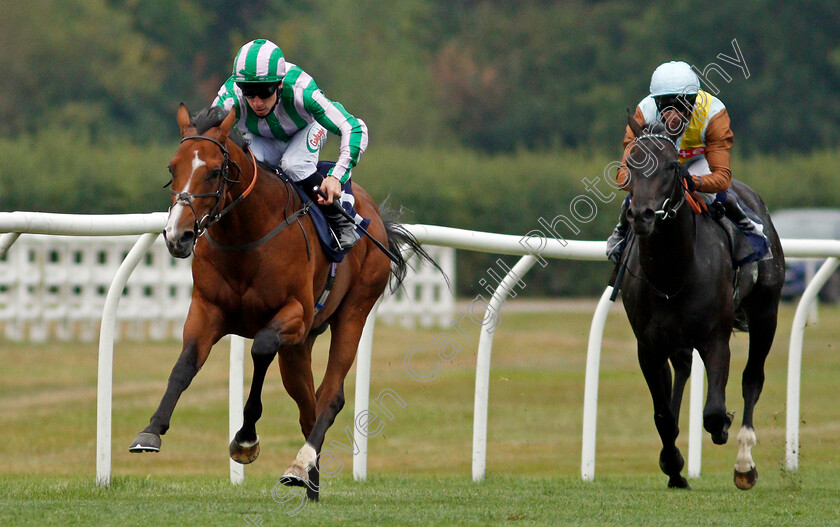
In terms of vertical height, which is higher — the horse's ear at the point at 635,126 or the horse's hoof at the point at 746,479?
the horse's ear at the point at 635,126

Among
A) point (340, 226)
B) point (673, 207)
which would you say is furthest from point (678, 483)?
point (340, 226)

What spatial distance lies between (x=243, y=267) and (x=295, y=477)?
0.84 meters

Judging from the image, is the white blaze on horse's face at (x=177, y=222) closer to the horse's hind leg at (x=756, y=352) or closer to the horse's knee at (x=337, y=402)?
the horse's knee at (x=337, y=402)

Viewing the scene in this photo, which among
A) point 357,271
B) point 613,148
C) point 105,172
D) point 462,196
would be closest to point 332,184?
point 357,271

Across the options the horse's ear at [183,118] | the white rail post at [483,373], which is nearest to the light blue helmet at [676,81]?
the white rail post at [483,373]

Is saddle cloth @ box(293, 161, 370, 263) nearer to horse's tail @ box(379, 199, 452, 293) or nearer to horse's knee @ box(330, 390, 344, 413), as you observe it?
horse's tail @ box(379, 199, 452, 293)

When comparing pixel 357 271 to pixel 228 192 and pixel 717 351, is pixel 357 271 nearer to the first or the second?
pixel 228 192

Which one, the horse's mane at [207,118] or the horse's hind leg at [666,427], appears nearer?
the horse's mane at [207,118]

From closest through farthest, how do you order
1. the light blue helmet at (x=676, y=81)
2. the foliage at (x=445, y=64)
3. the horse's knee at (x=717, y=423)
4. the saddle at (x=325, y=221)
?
the saddle at (x=325, y=221) → the horse's knee at (x=717, y=423) → the light blue helmet at (x=676, y=81) → the foliage at (x=445, y=64)

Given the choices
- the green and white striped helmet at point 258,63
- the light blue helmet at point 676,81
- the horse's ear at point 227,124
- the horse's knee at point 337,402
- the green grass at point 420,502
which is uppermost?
the light blue helmet at point 676,81

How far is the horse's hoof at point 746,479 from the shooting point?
595 centimetres

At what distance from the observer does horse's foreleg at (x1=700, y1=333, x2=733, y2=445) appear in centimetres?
574

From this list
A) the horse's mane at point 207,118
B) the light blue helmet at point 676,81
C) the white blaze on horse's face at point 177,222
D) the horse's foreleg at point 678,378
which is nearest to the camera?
the white blaze on horse's face at point 177,222

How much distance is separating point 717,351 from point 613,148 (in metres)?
30.1
